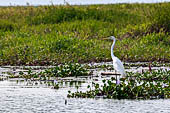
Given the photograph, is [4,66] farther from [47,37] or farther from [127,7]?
[127,7]

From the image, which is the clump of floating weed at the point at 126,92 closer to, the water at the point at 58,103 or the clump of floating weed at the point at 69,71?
the water at the point at 58,103

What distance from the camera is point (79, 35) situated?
26.4 metres

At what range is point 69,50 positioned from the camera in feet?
73.2

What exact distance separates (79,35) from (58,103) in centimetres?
1323

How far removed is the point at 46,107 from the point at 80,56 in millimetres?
8770

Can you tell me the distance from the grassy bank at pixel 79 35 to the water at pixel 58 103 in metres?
5.21

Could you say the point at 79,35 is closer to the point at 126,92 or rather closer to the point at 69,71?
the point at 69,71

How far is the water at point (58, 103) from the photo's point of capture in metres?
12.5

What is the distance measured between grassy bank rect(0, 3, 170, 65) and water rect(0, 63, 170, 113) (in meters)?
5.21

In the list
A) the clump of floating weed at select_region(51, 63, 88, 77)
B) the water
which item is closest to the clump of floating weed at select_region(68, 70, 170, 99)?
the water

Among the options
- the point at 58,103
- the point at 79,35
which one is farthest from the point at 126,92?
the point at 79,35

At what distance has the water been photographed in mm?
12500

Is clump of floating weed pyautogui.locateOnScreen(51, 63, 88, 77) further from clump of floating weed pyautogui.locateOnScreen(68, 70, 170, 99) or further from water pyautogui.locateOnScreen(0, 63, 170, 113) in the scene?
clump of floating weed pyautogui.locateOnScreen(68, 70, 170, 99)

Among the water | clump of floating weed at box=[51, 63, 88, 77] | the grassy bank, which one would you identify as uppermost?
the grassy bank
